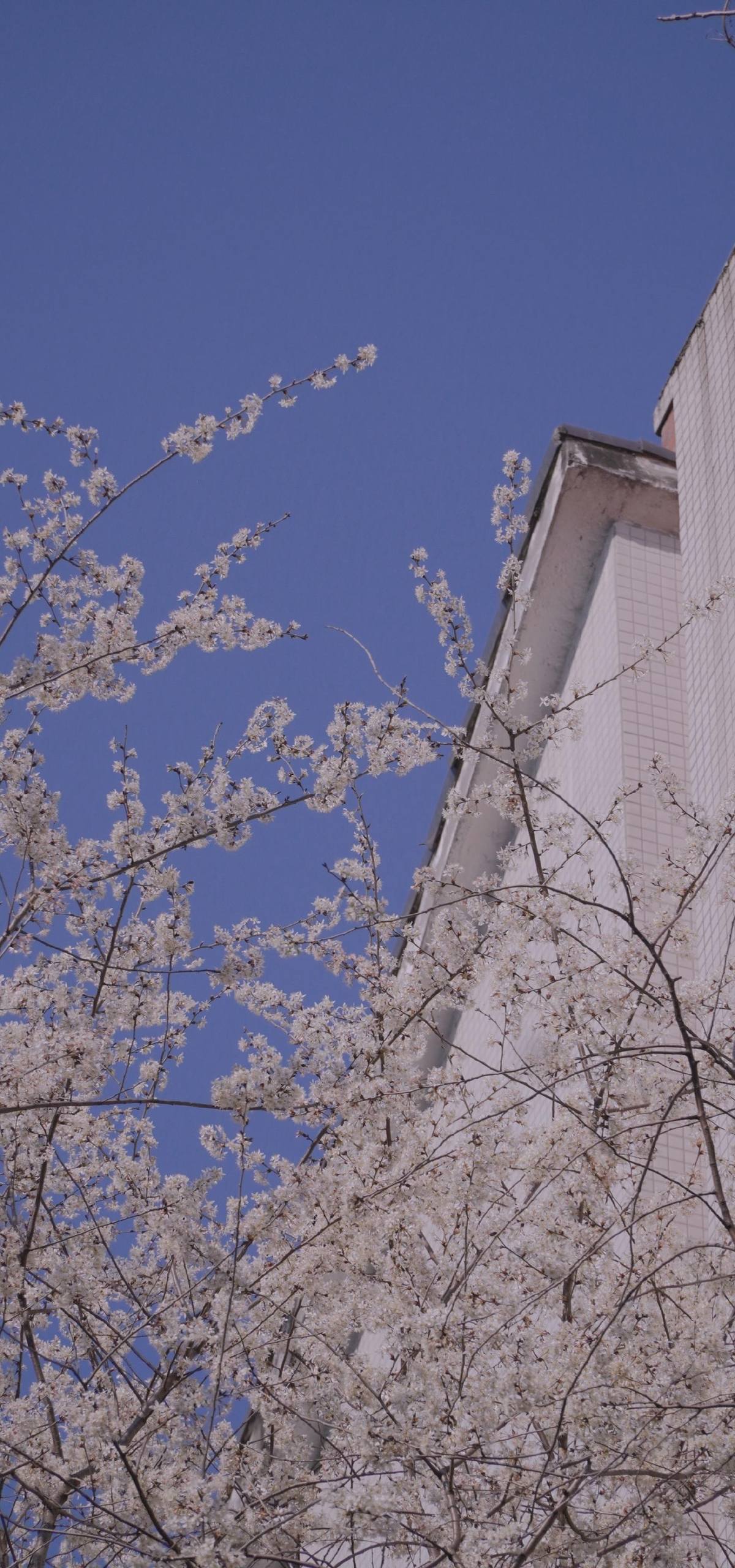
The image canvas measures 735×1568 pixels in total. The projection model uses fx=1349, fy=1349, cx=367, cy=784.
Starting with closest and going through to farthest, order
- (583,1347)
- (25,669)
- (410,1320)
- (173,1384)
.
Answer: (583,1347), (410,1320), (173,1384), (25,669)

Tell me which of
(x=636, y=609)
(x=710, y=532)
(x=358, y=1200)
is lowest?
(x=358, y=1200)

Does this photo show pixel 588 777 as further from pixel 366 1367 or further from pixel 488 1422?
pixel 488 1422

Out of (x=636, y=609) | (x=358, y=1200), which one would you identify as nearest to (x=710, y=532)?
(x=636, y=609)

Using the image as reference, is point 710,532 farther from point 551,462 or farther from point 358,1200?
point 358,1200

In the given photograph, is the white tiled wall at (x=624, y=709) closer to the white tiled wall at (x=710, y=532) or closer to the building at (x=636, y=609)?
the building at (x=636, y=609)

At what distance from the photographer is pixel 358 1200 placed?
14.9 feet

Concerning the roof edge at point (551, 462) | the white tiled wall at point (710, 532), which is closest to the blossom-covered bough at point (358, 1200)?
the white tiled wall at point (710, 532)

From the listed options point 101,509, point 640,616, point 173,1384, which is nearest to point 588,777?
point 640,616

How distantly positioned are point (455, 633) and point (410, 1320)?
A: 250cm

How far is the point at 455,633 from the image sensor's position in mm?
5215

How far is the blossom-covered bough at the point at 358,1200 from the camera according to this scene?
3656 millimetres

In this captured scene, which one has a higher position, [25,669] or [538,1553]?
[25,669]

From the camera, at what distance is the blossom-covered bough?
3656 mm

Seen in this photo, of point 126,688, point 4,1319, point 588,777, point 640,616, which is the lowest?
point 4,1319
